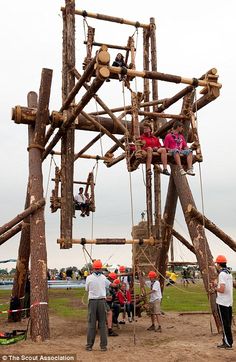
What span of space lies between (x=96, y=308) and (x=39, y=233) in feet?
7.39

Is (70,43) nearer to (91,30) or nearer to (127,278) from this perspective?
(91,30)

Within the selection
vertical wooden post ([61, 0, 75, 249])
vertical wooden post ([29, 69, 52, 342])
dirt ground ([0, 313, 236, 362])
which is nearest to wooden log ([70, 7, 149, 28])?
vertical wooden post ([61, 0, 75, 249])

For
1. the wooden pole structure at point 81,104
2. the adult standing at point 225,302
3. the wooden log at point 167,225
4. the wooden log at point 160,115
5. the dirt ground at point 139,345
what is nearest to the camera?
the dirt ground at point 139,345

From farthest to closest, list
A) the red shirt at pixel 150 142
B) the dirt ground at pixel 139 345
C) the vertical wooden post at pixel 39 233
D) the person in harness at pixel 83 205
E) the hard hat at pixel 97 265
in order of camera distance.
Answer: the person in harness at pixel 83 205
the red shirt at pixel 150 142
the vertical wooden post at pixel 39 233
the hard hat at pixel 97 265
the dirt ground at pixel 139 345

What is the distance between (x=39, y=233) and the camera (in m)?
8.76

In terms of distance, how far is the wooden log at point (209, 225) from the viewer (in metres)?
9.44

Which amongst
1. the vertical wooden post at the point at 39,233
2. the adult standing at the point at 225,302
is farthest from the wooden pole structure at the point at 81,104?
the adult standing at the point at 225,302

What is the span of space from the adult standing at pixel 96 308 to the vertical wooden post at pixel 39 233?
3.56ft

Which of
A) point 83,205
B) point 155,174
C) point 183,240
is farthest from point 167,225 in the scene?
point 83,205

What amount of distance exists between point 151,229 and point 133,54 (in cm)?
433

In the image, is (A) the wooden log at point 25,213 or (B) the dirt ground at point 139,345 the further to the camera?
(A) the wooden log at point 25,213

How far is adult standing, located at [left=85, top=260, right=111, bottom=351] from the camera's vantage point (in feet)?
23.0

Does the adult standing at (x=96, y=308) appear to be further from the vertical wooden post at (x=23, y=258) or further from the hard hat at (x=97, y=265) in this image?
A: the vertical wooden post at (x=23, y=258)

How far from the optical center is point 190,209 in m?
9.53
